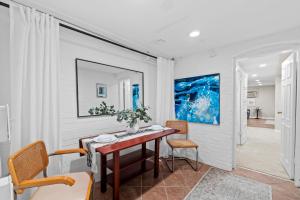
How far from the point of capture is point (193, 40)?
Result: 2.37 m

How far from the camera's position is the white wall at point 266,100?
30.5 feet

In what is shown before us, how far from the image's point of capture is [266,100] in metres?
9.53

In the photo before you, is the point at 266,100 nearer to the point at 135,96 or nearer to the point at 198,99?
the point at 198,99

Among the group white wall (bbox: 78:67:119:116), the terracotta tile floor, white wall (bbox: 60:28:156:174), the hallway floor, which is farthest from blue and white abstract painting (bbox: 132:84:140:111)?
the hallway floor

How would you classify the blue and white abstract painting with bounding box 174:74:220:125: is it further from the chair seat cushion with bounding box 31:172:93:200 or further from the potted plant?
the chair seat cushion with bounding box 31:172:93:200

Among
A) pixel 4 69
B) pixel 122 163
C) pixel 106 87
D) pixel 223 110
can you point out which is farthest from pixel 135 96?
pixel 4 69

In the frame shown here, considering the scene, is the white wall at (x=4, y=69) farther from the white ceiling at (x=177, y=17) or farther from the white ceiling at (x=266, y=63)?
the white ceiling at (x=266, y=63)

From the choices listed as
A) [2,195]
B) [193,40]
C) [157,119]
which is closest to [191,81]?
[193,40]

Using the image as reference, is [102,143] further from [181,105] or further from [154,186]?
[181,105]

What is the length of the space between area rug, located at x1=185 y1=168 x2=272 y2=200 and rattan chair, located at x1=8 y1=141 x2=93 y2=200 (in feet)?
4.46

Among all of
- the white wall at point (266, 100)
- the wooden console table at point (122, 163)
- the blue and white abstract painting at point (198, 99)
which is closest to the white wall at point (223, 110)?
the blue and white abstract painting at point (198, 99)

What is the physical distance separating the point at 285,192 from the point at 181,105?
211 centimetres

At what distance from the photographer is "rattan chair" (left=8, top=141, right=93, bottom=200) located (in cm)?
106

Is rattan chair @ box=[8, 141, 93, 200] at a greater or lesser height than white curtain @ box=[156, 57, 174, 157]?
lesser
